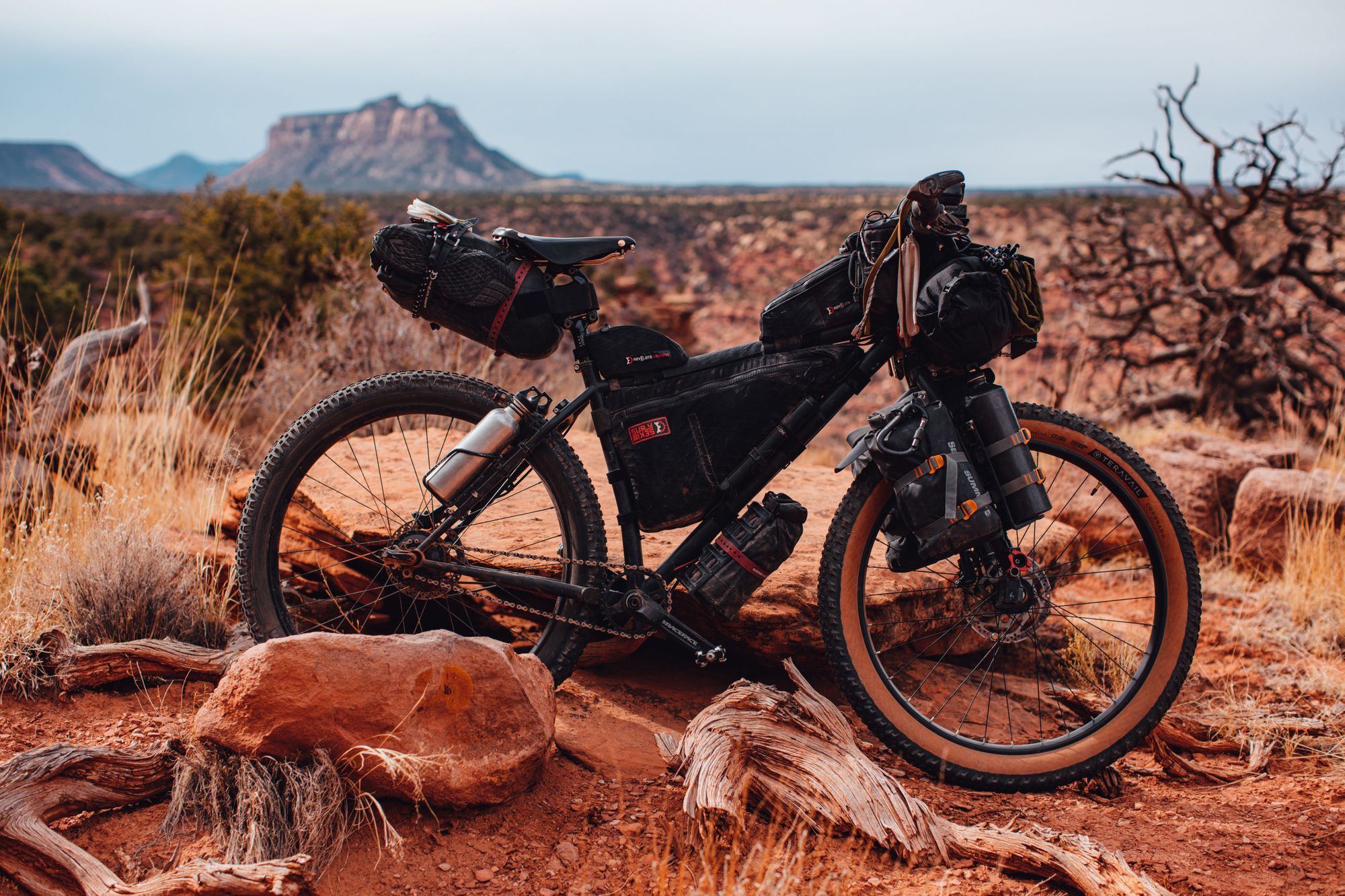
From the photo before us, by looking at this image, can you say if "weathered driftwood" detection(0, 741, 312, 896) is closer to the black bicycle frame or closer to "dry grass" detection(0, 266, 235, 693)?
"dry grass" detection(0, 266, 235, 693)

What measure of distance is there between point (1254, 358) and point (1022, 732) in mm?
6607

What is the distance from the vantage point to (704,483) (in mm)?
2838

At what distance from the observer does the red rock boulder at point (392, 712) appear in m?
2.32

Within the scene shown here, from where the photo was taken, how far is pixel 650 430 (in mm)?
2820

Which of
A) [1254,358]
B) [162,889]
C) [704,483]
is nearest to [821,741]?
[704,483]

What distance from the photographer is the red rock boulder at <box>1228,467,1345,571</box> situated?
16.5ft

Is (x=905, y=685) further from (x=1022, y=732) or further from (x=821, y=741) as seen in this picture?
(x=821, y=741)

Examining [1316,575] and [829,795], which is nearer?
[829,795]

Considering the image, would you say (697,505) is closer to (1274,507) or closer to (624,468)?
(624,468)

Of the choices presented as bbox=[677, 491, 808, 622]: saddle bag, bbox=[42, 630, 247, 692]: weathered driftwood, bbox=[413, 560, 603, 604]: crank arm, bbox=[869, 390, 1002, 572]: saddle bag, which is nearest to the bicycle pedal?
bbox=[677, 491, 808, 622]: saddle bag

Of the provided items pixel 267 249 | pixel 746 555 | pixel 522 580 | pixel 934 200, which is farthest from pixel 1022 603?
pixel 267 249

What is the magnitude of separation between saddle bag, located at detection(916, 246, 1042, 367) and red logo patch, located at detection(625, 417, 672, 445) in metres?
0.79

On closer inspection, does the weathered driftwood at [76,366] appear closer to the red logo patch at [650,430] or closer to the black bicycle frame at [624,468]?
the black bicycle frame at [624,468]

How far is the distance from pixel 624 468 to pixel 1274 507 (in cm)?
421
